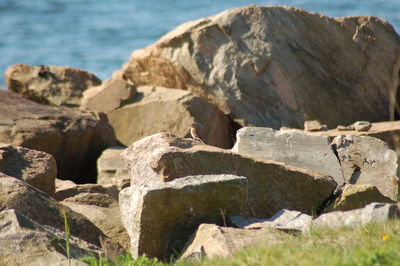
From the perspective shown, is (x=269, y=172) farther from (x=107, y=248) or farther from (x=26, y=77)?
(x=26, y=77)

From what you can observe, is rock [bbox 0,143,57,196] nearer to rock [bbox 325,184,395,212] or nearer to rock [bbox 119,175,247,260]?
rock [bbox 119,175,247,260]

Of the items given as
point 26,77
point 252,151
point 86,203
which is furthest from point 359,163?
point 26,77

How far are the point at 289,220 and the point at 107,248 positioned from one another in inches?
44.7

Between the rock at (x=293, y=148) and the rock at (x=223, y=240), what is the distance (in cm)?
167

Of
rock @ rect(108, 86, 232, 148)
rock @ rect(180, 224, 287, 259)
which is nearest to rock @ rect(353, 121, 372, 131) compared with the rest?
rock @ rect(108, 86, 232, 148)

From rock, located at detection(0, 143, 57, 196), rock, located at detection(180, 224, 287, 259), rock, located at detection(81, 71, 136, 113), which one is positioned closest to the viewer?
rock, located at detection(180, 224, 287, 259)

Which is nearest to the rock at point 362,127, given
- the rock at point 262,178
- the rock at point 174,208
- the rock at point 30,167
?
the rock at point 262,178

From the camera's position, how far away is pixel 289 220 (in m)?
5.30

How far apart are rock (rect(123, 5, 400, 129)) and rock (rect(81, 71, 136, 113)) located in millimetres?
346

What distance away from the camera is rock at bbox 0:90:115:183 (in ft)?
26.9

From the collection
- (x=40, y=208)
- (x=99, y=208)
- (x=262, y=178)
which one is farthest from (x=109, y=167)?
(x=40, y=208)

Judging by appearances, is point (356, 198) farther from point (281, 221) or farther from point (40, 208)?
point (40, 208)

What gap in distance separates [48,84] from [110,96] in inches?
39.0

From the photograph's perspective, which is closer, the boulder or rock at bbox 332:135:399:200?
rock at bbox 332:135:399:200
